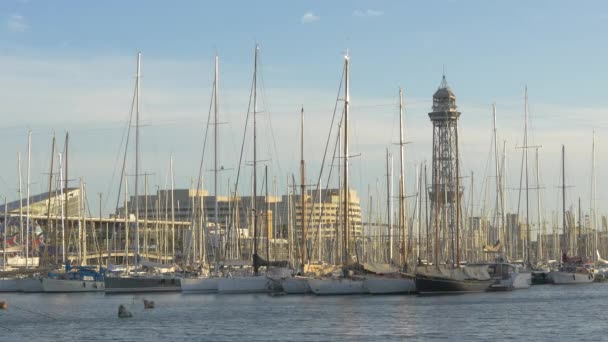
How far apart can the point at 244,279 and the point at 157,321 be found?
23.2 m

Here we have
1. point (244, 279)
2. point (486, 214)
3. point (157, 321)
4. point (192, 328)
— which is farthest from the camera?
point (486, 214)

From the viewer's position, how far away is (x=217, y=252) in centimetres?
8856

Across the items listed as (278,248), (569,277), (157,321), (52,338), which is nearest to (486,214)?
(569,277)

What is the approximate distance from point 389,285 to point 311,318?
18168 mm

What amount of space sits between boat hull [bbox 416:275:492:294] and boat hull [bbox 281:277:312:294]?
31.4 ft

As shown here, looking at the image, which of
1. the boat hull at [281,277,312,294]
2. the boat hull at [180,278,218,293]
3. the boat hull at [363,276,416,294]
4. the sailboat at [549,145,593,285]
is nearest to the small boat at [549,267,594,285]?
the sailboat at [549,145,593,285]

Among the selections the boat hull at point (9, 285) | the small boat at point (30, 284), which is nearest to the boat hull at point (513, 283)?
the small boat at point (30, 284)

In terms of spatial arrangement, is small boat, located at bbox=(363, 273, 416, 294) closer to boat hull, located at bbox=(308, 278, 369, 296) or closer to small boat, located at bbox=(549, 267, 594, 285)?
boat hull, located at bbox=(308, 278, 369, 296)

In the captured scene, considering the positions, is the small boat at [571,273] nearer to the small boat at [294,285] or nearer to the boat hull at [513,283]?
the boat hull at [513,283]

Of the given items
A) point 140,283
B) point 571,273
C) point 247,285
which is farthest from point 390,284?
point 571,273

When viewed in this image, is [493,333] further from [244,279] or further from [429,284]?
[244,279]

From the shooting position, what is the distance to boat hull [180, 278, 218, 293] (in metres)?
87.6

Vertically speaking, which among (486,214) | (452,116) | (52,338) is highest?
(452,116)

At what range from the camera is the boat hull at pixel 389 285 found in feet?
261
